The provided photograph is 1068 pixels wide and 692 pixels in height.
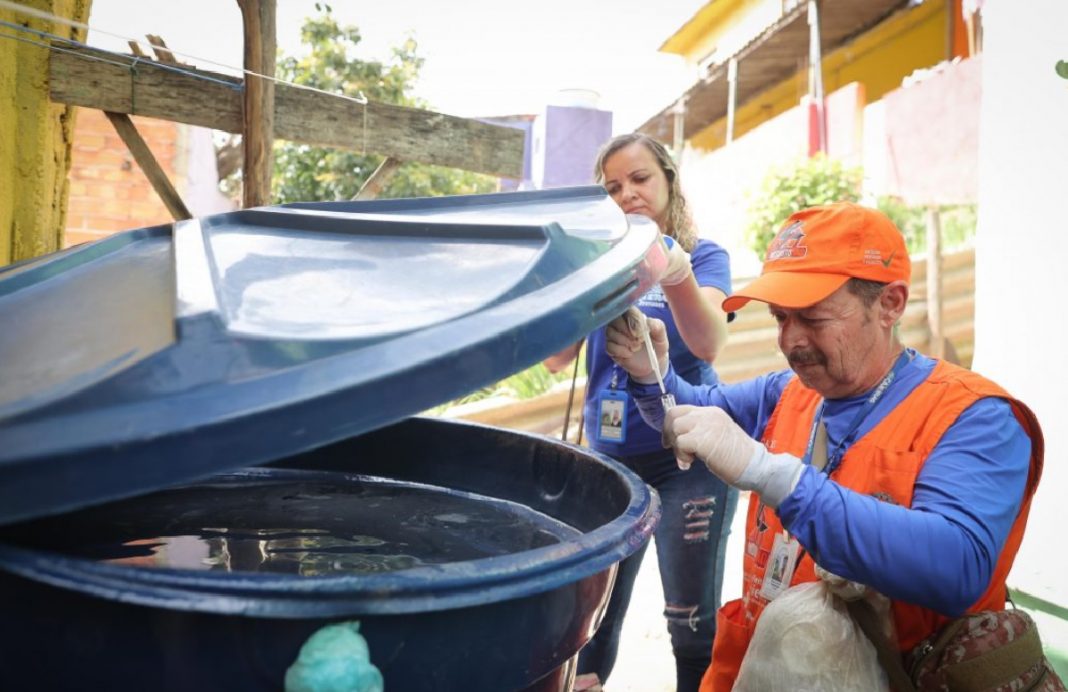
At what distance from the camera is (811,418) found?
176cm

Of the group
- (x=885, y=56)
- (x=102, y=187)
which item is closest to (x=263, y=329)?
(x=102, y=187)

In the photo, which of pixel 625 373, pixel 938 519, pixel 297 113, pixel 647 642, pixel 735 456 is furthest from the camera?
pixel 647 642

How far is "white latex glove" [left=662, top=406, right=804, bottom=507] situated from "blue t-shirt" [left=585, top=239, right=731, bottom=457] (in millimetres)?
→ 727

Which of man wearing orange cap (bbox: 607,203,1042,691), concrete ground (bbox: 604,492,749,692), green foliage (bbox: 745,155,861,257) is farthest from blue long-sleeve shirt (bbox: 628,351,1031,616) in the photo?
green foliage (bbox: 745,155,861,257)

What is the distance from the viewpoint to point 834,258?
1581 millimetres

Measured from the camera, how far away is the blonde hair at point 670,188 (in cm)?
249

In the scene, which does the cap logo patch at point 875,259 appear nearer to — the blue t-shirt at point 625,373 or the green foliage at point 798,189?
the blue t-shirt at point 625,373

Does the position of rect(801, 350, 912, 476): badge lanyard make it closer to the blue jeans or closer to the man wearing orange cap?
the man wearing orange cap

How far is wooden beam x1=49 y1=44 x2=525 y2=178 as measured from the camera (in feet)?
10.2

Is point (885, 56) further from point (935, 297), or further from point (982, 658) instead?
point (982, 658)

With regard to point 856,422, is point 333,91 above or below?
above

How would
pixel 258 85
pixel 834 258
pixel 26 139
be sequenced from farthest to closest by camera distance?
pixel 258 85, pixel 26 139, pixel 834 258

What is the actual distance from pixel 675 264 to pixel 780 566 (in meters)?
0.65

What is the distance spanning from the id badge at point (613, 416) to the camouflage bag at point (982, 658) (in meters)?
0.99
